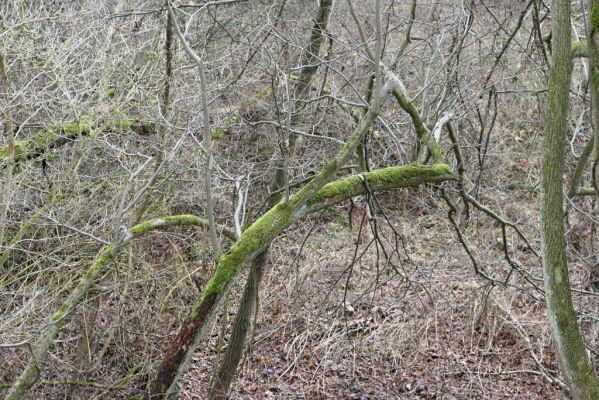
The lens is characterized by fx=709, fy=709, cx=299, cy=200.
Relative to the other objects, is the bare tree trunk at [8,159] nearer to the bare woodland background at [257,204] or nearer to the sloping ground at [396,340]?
the bare woodland background at [257,204]

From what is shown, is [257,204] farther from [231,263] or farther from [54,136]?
[231,263]

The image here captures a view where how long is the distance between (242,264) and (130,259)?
3.05m

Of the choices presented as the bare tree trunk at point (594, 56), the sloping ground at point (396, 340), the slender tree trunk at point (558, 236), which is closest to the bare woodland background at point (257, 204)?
the sloping ground at point (396, 340)

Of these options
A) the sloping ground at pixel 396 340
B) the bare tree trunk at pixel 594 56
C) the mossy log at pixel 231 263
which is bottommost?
the sloping ground at pixel 396 340

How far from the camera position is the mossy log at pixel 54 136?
21.7 feet

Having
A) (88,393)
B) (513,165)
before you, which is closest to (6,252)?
(88,393)

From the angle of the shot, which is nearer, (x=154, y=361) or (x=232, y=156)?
(x=154, y=361)

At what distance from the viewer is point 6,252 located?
254 inches

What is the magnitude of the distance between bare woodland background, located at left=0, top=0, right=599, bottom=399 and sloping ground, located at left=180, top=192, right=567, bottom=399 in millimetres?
27

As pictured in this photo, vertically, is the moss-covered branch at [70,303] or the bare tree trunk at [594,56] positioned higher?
the bare tree trunk at [594,56]

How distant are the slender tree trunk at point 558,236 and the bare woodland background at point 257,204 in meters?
1.67

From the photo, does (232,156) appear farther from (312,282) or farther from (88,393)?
(88,393)

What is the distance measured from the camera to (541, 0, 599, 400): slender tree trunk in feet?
A: 8.82

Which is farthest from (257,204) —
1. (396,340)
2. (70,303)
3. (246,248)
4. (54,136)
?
(246,248)
